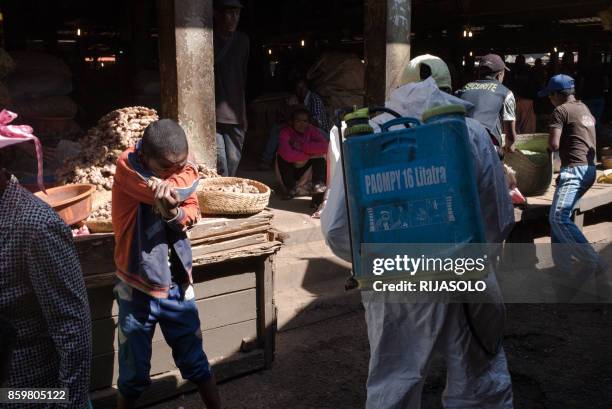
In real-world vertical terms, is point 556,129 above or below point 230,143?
above

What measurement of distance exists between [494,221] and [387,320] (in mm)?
590

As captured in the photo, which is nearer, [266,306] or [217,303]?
[217,303]

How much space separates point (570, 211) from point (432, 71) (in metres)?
3.39

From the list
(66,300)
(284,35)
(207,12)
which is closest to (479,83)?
(207,12)

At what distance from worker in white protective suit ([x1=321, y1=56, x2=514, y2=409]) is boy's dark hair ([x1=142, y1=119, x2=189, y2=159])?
0.80 metres

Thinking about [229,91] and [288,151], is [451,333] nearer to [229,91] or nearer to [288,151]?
[229,91]

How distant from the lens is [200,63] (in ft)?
18.8

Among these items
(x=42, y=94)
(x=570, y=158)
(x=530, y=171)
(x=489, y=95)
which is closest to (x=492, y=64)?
(x=489, y=95)

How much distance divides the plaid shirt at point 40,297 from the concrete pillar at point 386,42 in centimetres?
552

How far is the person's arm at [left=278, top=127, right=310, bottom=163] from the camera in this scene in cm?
746

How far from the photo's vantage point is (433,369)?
15.1ft

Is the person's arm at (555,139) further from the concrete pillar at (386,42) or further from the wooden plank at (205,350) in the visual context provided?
the wooden plank at (205,350)

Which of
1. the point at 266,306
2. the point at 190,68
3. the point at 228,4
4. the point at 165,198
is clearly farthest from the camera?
the point at 228,4

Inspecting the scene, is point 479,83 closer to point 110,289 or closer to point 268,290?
point 268,290
